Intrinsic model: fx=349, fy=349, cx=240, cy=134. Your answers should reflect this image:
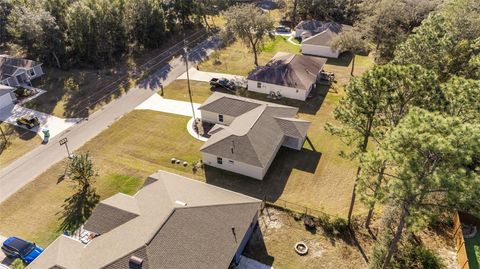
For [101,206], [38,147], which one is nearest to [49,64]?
[38,147]

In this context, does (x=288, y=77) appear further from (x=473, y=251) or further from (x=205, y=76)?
(x=473, y=251)

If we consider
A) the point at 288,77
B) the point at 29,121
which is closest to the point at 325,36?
the point at 288,77

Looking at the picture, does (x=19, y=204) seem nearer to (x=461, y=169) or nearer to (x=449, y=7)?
(x=461, y=169)

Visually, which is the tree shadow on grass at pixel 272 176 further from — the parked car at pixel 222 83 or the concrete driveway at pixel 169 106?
the parked car at pixel 222 83

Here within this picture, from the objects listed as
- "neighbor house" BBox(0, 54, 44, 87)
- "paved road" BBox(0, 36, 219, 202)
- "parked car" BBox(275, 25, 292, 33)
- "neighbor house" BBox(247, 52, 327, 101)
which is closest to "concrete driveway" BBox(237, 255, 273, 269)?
"paved road" BBox(0, 36, 219, 202)

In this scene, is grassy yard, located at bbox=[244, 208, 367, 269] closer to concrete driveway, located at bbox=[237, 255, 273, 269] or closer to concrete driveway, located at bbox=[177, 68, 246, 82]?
concrete driveway, located at bbox=[237, 255, 273, 269]
